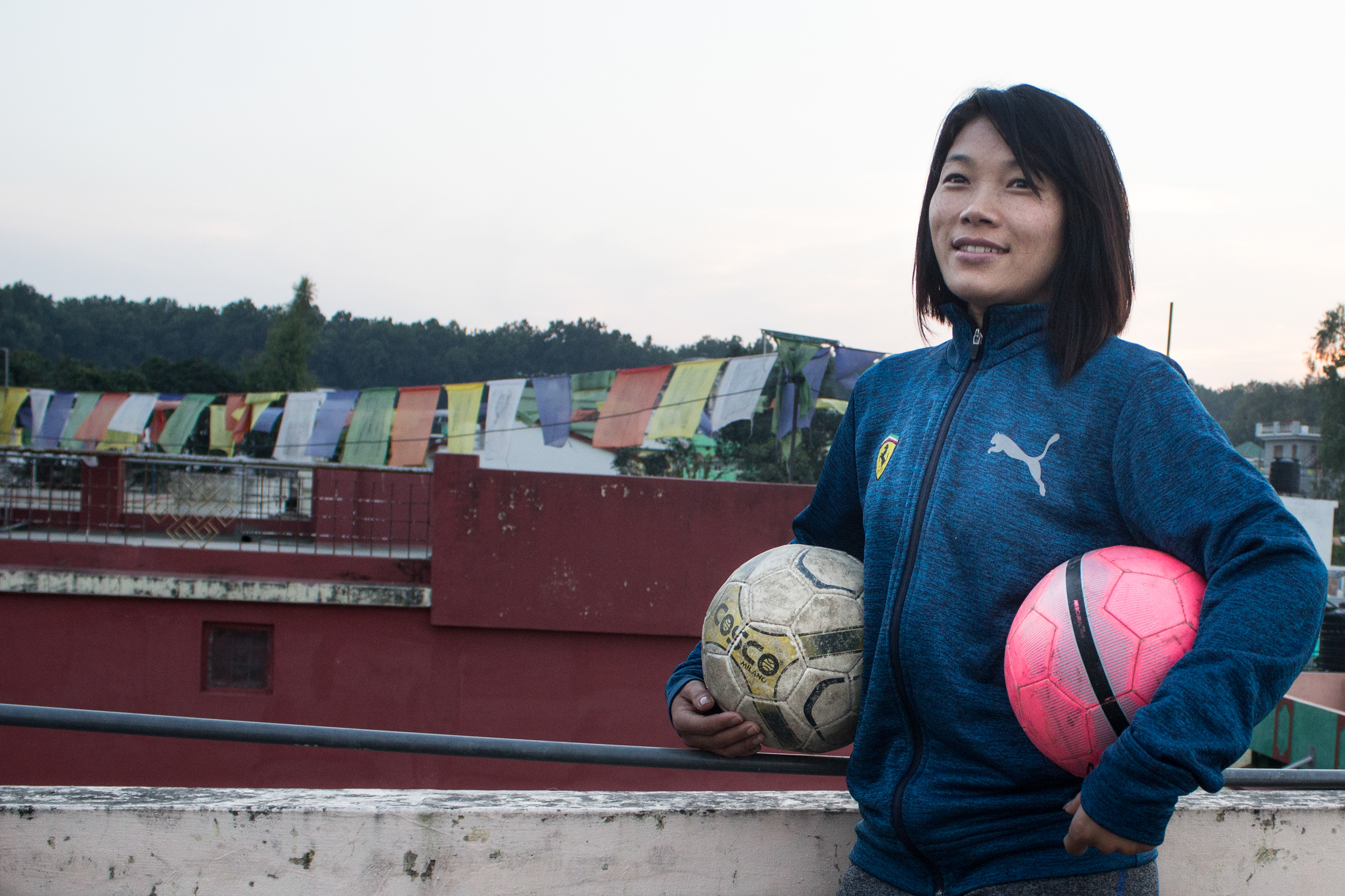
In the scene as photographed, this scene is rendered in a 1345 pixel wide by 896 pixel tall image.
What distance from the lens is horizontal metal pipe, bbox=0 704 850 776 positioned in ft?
5.59

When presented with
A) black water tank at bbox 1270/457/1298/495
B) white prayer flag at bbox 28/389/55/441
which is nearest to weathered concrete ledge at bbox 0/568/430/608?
white prayer flag at bbox 28/389/55/441

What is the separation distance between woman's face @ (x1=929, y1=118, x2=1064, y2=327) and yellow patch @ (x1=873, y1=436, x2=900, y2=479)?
27 centimetres

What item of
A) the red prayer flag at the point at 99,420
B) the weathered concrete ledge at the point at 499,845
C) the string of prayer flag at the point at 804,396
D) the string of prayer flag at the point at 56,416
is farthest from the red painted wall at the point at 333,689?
the string of prayer flag at the point at 56,416

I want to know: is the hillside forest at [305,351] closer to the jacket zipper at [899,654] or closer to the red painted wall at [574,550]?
the red painted wall at [574,550]

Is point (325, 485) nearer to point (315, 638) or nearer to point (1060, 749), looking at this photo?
point (315, 638)

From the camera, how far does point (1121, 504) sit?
1.29 metres

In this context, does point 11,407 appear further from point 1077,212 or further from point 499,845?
point 1077,212

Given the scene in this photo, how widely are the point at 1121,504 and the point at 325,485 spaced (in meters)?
14.1

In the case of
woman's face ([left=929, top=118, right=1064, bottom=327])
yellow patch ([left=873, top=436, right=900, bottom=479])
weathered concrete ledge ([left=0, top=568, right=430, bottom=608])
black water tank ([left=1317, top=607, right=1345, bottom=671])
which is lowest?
black water tank ([left=1317, top=607, right=1345, bottom=671])

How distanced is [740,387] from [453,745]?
13313 mm

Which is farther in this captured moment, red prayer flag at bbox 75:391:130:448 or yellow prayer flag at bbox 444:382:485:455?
red prayer flag at bbox 75:391:130:448

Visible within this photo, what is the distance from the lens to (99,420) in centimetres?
2064

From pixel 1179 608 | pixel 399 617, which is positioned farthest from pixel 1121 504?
pixel 399 617

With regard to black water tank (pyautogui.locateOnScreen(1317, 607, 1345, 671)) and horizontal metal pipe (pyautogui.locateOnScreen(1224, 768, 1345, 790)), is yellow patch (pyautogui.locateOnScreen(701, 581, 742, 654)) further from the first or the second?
black water tank (pyautogui.locateOnScreen(1317, 607, 1345, 671))
